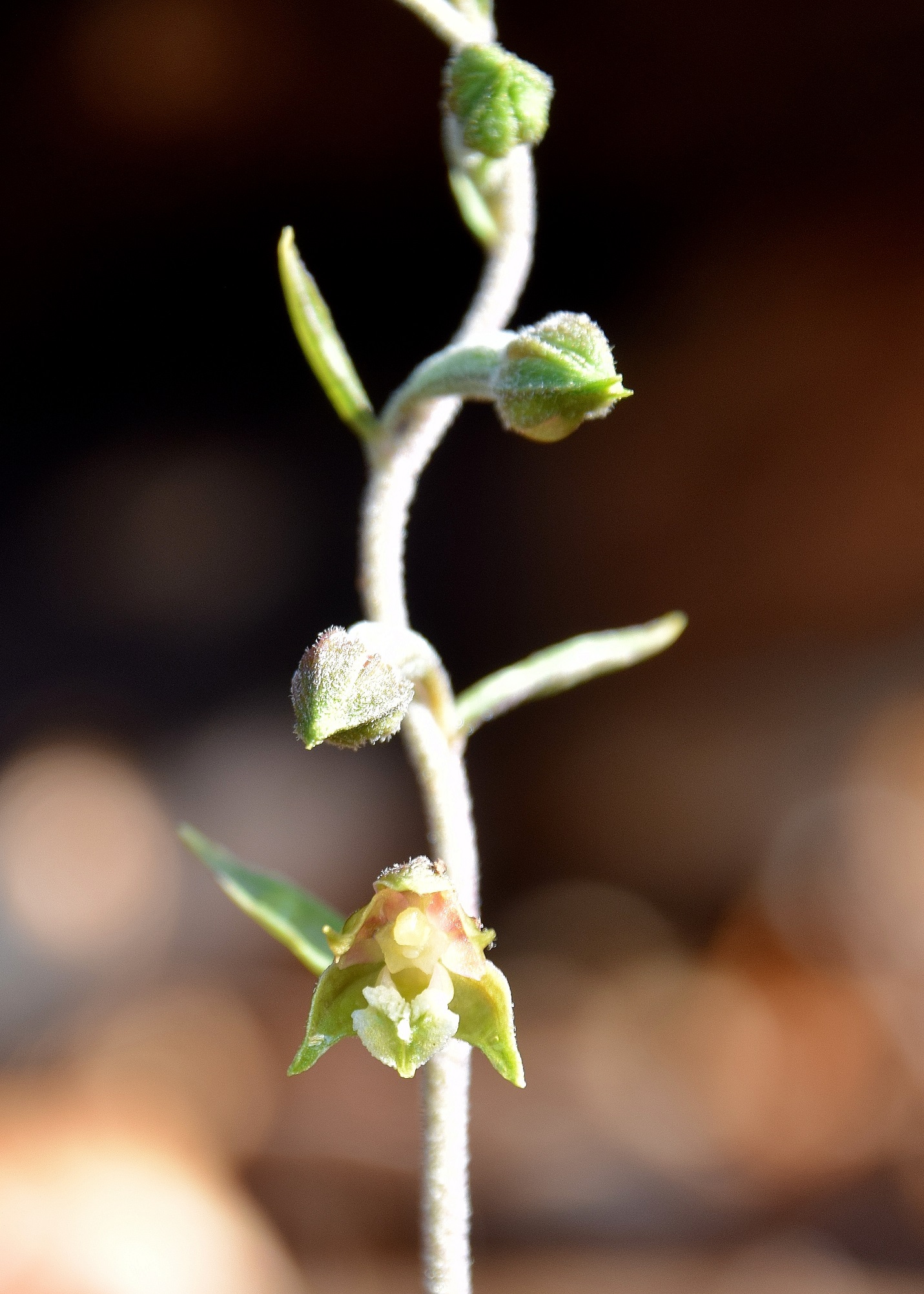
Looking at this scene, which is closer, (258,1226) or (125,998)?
(258,1226)

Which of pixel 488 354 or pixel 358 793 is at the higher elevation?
pixel 358 793

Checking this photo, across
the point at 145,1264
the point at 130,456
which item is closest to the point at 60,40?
the point at 130,456

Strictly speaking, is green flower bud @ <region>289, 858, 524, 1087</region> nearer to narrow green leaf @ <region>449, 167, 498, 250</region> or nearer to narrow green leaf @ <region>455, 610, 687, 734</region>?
narrow green leaf @ <region>455, 610, 687, 734</region>

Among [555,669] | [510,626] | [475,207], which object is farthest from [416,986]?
[510,626]

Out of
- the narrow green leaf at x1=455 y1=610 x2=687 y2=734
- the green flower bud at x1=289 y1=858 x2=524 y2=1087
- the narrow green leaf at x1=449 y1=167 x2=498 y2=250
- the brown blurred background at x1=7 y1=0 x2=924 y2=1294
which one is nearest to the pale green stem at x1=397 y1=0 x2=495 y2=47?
the narrow green leaf at x1=449 y1=167 x2=498 y2=250

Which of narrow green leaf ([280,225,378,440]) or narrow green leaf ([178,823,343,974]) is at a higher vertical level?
narrow green leaf ([280,225,378,440])

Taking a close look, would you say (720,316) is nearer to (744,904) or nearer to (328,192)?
(328,192)
